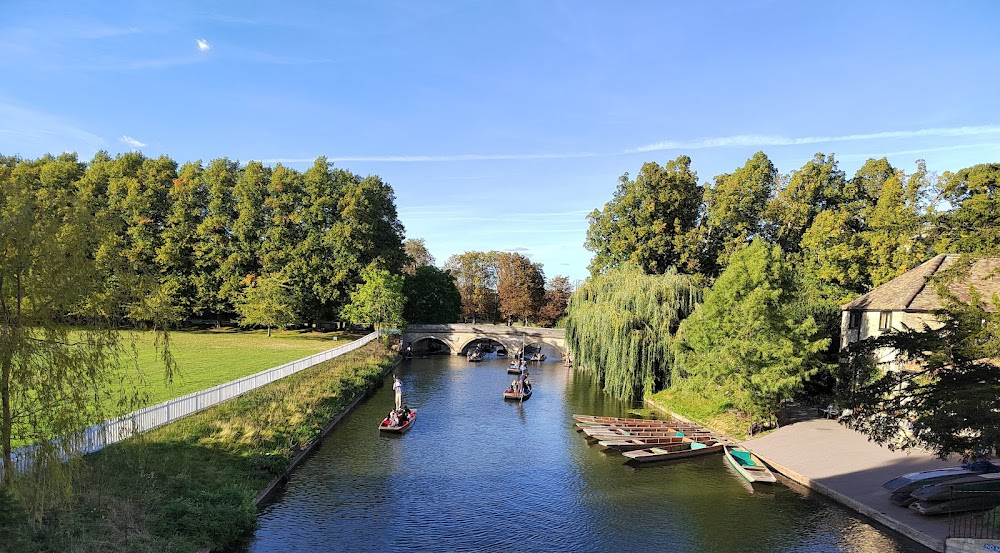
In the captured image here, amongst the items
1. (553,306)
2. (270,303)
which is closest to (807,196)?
(553,306)

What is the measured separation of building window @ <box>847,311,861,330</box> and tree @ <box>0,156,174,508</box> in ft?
122

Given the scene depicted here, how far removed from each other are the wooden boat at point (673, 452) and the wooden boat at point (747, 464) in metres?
0.75

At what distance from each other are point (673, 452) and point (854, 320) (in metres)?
17.6

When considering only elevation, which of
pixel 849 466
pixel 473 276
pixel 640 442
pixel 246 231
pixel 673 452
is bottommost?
pixel 673 452

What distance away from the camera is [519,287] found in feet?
272

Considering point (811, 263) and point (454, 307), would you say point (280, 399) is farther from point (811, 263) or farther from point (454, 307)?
point (454, 307)

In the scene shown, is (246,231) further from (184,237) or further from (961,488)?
(961,488)

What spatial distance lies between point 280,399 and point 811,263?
37.9 m

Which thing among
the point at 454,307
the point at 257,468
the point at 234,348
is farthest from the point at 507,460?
the point at 454,307

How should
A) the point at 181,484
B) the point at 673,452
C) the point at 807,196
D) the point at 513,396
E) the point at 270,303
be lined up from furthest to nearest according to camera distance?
the point at 270,303 → the point at 807,196 → the point at 513,396 → the point at 673,452 → the point at 181,484

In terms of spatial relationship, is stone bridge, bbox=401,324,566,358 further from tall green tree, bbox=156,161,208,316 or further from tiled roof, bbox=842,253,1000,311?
tiled roof, bbox=842,253,1000,311

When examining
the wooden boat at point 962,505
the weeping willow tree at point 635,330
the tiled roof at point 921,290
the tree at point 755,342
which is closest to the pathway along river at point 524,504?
the wooden boat at point 962,505

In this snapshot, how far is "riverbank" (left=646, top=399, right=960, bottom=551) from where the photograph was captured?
1744 cm

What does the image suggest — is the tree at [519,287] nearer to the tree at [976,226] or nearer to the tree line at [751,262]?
the tree line at [751,262]
